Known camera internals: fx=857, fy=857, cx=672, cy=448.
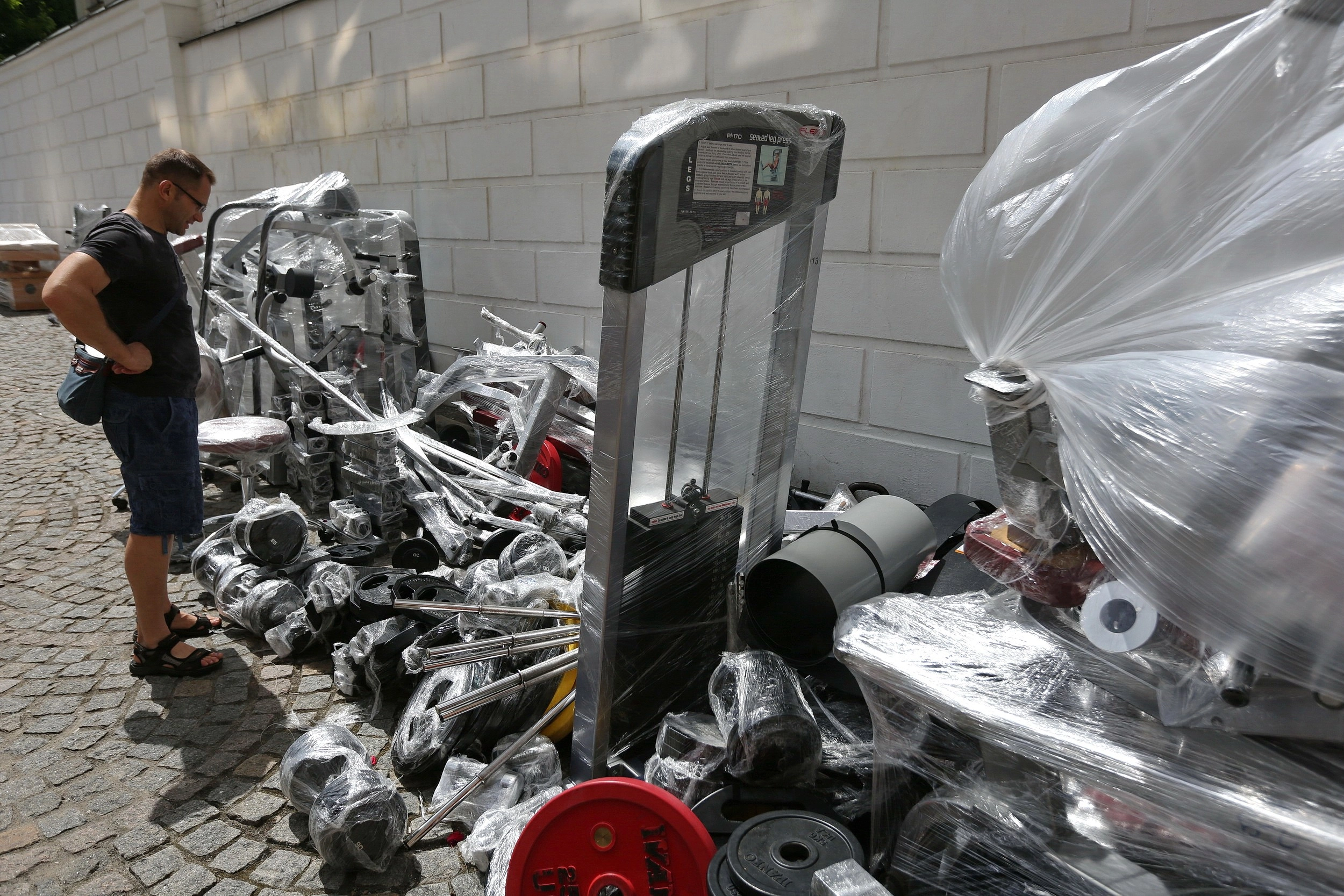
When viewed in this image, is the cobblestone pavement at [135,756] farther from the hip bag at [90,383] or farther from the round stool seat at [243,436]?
the hip bag at [90,383]

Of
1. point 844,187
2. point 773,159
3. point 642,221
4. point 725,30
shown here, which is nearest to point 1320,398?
point 642,221

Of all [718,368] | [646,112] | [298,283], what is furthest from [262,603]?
[646,112]

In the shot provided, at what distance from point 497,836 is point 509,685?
0.38 meters

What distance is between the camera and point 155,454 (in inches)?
118

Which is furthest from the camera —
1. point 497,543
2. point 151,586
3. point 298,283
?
point 298,283

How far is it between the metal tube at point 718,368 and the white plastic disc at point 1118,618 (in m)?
1.19

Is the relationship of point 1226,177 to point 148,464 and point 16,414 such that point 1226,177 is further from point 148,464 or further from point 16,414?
point 16,414

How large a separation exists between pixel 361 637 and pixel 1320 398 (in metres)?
2.74

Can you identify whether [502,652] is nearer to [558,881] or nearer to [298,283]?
[558,881]

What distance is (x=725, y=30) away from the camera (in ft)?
13.9

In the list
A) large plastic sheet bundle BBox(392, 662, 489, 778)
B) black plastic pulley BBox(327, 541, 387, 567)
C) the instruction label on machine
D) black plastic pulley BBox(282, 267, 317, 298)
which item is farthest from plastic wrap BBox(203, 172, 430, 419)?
the instruction label on machine

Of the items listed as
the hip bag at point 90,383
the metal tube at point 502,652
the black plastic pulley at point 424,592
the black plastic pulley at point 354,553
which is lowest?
the black plastic pulley at point 354,553

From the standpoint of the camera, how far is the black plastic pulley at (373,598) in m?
3.09

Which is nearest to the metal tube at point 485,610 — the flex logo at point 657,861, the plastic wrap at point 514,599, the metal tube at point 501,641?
the metal tube at point 501,641
